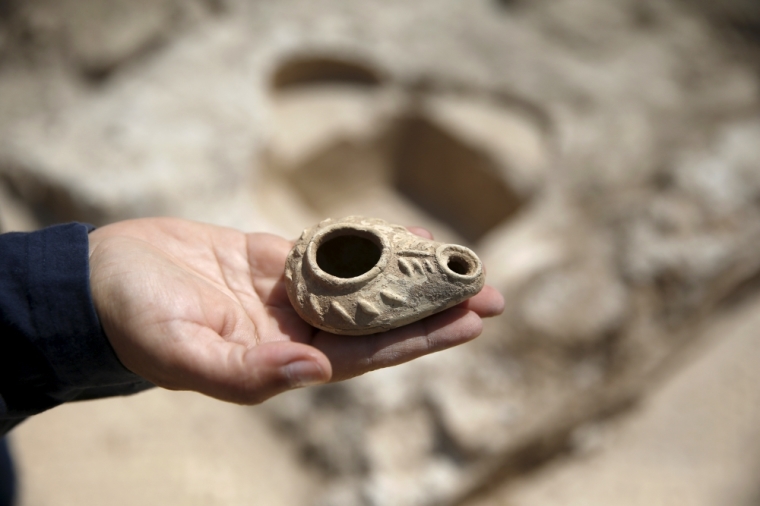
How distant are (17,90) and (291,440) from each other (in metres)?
3.82

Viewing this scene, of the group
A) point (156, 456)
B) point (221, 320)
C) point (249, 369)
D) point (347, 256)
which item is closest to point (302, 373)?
point (249, 369)

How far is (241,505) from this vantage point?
3719mm

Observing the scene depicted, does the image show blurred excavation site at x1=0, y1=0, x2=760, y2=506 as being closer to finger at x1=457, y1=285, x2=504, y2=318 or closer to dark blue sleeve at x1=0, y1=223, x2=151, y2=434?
finger at x1=457, y1=285, x2=504, y2=318

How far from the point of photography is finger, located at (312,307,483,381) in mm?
2045

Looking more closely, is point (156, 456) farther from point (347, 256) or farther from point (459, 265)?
point (459, 265)

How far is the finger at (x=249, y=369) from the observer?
1.68 metres

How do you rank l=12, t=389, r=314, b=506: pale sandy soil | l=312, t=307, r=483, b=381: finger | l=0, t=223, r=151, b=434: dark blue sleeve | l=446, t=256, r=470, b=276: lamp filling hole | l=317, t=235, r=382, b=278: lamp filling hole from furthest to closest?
l=12, t=389, r=314, b=506: pale sandy soil
l=317, t=235, r=382, b=278: lamp filling hole
l=446, t=256, r=470, b=276: lamp filling hole
l=312, t=307, r=483, b=381: finger
l=0, t=223, r=151, b=434: dark blue sleeve

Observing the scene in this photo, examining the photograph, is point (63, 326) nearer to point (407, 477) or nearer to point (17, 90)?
point (407, 477)

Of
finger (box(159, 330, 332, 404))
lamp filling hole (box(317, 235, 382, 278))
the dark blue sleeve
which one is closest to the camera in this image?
finger (box(159, 330, 332, 404))

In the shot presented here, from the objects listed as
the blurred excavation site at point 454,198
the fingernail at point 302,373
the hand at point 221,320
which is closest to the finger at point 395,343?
the hand at point 221,320

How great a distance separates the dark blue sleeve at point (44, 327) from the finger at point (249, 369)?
385mm

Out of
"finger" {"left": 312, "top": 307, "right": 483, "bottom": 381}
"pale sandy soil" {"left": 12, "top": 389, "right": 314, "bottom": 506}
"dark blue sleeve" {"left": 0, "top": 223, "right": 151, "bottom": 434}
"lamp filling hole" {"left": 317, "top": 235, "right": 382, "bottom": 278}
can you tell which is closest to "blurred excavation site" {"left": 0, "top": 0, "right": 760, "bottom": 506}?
"pale sandy soil" {"left": 12, "top": 389, "right": 314, "bottom": 506}

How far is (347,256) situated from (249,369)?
2.90 ft

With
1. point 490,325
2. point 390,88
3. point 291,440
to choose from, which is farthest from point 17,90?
point 490,325
